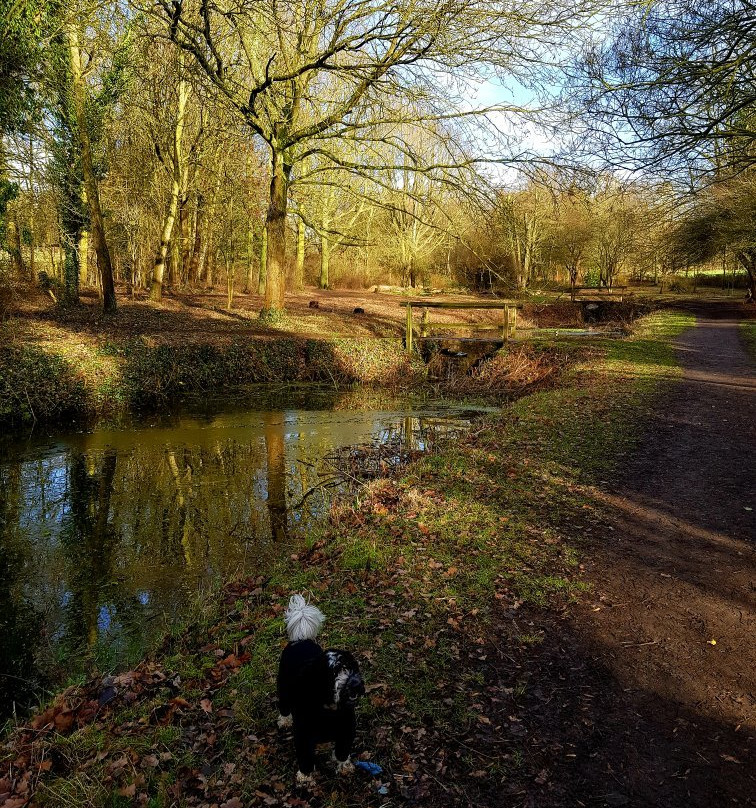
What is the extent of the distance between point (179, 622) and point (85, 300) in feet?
64.1

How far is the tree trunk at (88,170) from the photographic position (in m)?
16.2

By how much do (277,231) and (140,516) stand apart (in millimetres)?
12758

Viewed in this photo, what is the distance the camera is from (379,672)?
12.5ft

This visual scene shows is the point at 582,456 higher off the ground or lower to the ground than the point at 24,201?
lower

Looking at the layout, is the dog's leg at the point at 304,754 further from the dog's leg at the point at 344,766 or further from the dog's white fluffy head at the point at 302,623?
the dog's white fluffy head at the point at 302,623

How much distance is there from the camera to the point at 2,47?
1347 centimetres

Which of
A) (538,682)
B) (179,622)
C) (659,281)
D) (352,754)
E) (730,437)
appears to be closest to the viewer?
(352,754)

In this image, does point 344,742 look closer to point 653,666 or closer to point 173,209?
point 653,666

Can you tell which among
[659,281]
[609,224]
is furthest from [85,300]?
[659,281]

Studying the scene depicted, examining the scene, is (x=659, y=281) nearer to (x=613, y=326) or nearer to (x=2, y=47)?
(x=613, y=326)

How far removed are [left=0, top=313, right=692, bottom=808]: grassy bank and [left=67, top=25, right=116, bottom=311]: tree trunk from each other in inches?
543

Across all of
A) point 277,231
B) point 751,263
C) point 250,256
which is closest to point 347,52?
point 277,231

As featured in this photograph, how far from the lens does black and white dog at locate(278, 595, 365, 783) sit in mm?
2770

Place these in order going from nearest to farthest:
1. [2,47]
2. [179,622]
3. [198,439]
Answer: [179,622]
[198,439]
[2,47]
